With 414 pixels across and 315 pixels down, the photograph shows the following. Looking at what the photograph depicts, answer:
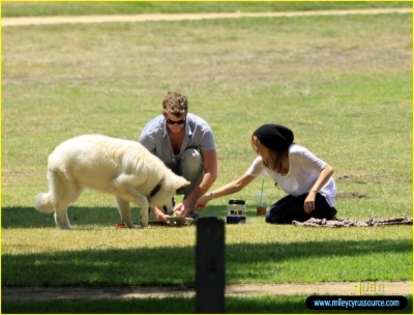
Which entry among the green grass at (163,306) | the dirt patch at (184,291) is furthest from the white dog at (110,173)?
the green grass at (163,306)

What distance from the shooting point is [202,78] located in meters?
33.4

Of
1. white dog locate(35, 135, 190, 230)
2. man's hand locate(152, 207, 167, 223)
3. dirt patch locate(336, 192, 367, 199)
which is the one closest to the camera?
white dog locate(35, 135, 190, 230)

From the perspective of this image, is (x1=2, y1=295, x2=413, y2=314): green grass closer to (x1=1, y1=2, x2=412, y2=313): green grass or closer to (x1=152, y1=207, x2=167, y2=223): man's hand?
(x1=1, y1=2, x2=412, y2=313): green grass

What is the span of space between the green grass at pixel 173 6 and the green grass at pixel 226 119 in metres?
1.43

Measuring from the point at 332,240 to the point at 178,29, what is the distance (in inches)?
1137

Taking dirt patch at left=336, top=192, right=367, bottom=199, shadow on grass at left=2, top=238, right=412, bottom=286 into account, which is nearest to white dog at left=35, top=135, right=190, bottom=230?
shadow on grass at left=2, top=238, right=412, bottom=286

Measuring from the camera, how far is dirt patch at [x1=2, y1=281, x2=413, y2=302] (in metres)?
9.54

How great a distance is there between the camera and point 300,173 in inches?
527

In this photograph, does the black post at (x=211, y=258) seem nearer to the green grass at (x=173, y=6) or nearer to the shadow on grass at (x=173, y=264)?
the shadow on grass at (x=173, y=264)

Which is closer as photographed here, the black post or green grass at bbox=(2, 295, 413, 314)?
the black post

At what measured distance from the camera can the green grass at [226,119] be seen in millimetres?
10742

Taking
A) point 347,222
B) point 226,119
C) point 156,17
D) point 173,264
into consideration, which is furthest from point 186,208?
point 156,17

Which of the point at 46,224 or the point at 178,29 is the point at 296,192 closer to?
the point at 46,224

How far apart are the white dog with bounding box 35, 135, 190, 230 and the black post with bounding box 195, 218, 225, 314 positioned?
549 centimetres
